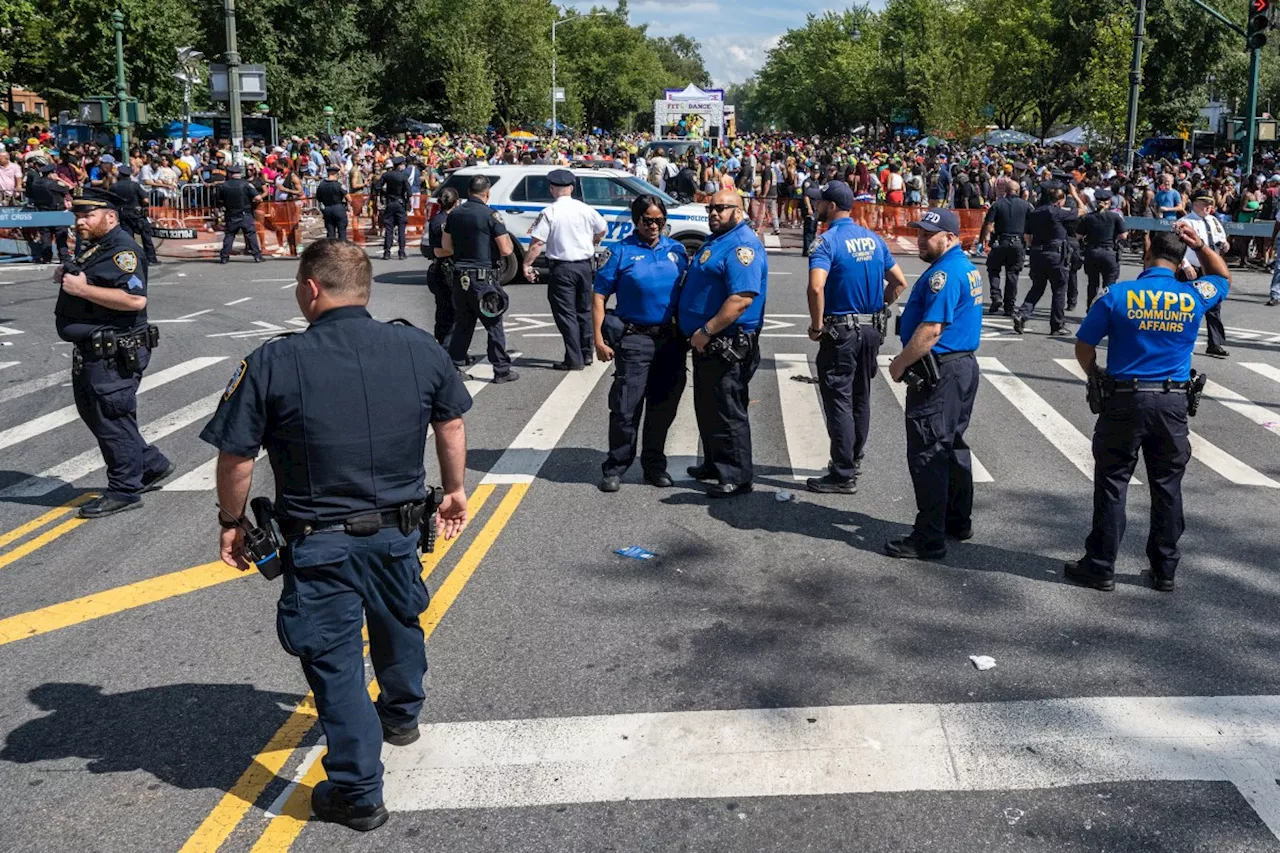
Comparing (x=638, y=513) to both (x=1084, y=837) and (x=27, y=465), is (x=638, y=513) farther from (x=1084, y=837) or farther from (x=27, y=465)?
(x=27, y=465)

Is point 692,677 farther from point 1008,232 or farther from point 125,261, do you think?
point 1008,232

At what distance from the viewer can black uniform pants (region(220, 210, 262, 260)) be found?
2155 cm

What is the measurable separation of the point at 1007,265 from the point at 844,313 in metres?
9.07

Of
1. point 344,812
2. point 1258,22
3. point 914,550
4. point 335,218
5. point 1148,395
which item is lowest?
point 344,812

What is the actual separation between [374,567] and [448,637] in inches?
65.5

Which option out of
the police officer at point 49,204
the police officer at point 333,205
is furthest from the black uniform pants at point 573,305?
the police officer at point 49,204

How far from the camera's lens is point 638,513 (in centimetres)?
742

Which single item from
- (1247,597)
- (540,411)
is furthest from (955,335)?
(540,411)

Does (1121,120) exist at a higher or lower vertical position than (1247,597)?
higher

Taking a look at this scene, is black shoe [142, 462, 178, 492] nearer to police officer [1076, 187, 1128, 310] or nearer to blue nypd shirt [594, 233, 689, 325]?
blue nypd shirt [594, 233, 689, 325]

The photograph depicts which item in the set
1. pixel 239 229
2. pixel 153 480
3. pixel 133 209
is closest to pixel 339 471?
pixel 153 480

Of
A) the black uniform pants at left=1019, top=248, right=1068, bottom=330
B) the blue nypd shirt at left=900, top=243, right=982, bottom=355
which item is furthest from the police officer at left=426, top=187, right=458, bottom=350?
the black uniform pants at left=1019, top=248, right=1068, bottom=330

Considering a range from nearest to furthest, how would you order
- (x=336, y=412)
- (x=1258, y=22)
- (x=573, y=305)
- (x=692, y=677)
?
(x=336, y=412) → (x=692, y=677) → (x=573, y=305) → (x=1258, y=22)

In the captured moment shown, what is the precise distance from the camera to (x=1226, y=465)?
28.7 ft
